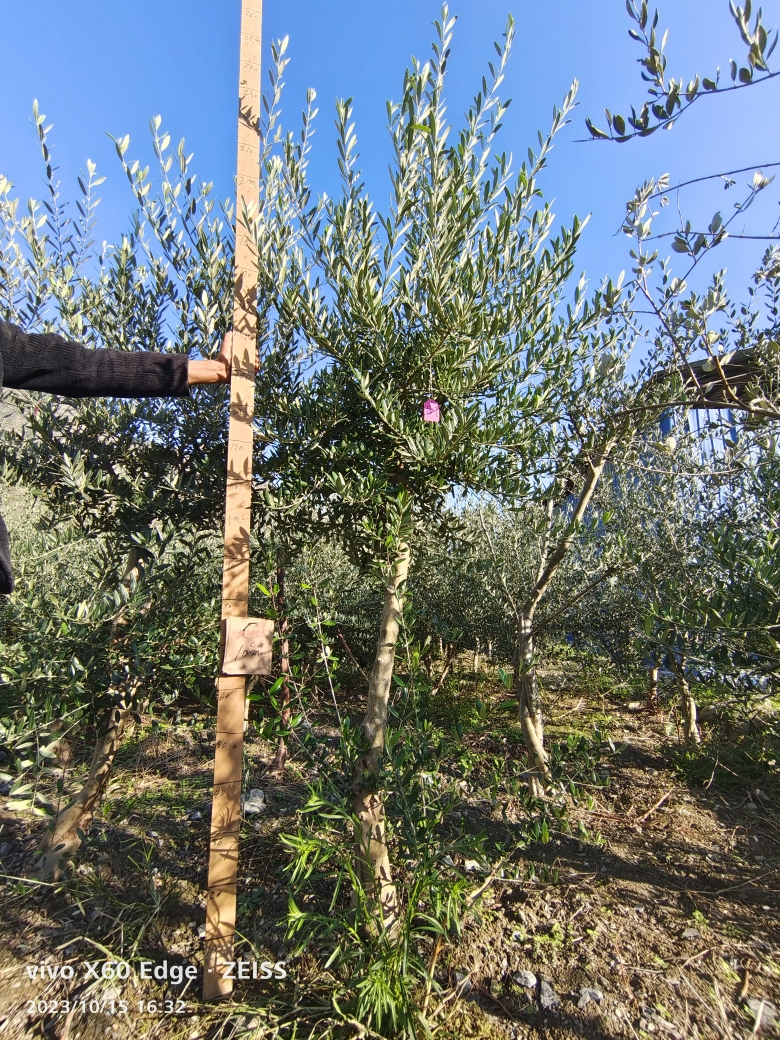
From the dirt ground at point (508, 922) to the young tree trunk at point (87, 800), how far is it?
112 millimetres

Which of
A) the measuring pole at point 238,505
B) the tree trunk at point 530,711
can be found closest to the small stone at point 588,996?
the tree trunk at point 530,711

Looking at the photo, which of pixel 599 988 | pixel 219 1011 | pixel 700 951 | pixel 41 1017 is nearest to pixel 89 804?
pixel 41 1017

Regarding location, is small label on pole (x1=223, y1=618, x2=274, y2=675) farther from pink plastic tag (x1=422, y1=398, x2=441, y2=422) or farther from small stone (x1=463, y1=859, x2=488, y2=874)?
small stone (x1=463, y1=859, x2=488, y2=874)

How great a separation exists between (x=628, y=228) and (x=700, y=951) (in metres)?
3.18

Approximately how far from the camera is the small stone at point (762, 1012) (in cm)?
196

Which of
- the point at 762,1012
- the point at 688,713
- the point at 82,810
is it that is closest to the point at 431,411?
the point at 762,1012

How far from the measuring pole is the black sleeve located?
Result: 29 centimetres

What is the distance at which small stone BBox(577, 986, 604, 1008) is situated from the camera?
6.71 ft

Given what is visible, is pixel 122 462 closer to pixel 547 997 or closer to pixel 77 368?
pixel 77 368

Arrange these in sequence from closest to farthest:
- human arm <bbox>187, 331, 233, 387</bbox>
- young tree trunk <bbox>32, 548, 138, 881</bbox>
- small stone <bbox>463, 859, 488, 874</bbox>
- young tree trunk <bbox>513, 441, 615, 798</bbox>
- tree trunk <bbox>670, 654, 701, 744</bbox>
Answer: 1. human arm <bbox>187, 331, 233, 387</bbox>
2. young tree trunk <bbox>32, 548, 138, 881</bbox>
3. small stone <bbox>463, 859, 488, 874</bbox>
4. young tree trunk <bbox>513, 441, 615, 798</bbox>
5. tree trunk <bbox>670, 654, 701, 744</bbox>

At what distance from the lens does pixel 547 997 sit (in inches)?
81.7

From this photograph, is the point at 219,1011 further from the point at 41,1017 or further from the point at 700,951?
the point at 700,951

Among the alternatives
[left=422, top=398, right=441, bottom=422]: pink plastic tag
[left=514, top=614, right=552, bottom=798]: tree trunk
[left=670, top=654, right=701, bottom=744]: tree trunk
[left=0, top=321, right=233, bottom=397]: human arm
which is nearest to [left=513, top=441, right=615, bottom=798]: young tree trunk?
[left=514, top=614, right=552, bottom=798]: tree trunk

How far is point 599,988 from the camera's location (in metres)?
2.11
